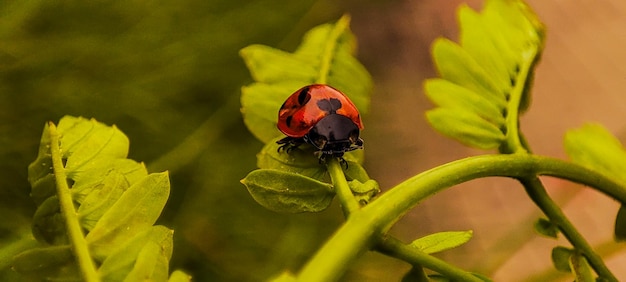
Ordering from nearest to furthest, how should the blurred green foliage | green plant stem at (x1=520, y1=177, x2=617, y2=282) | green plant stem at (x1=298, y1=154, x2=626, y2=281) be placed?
green plant stem at (x1=298, y1=154, x2=626, y2=281) → green plant stem at (x1=520, y1=177, x2=617, y2=282) → the blurred green foliage

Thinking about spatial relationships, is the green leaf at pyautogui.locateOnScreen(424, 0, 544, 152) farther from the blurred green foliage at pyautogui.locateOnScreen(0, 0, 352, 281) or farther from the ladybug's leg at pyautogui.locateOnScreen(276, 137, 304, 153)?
the blurred green foliage at pyautogui.locateOnScreen(0, 0, 352, 281)

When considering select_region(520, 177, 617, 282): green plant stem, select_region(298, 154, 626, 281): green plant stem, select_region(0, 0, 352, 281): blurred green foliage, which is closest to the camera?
select_region(298, 154, 626, 281): green plant stem

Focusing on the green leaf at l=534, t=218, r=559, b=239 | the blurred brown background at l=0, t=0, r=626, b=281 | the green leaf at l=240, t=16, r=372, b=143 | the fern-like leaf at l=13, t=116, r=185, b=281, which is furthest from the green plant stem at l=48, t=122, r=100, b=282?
the blurred brown background at l=0, t=0, r=626, b=281

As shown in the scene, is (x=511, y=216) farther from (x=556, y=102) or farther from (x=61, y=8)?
(x=61, y=8)

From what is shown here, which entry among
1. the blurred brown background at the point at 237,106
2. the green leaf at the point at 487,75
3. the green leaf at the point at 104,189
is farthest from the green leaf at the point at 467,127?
the blurred brown background at the point at 237,106

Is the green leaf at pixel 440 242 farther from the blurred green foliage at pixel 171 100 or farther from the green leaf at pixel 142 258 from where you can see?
the blurred green foliage at pixel 171 100

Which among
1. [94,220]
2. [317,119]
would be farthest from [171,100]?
[94,220]

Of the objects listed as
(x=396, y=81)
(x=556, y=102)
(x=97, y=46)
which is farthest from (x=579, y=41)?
(x=97, y=46)
